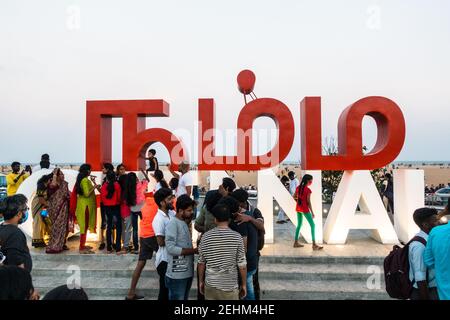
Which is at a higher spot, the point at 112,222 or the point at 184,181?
the point at 184,181

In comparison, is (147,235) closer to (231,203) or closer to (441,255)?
(231,203)

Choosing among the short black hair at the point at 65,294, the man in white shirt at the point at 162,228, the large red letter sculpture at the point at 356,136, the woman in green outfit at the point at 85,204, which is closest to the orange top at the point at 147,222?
the man in white shirt at the point at 162,228

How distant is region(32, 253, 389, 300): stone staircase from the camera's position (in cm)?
478

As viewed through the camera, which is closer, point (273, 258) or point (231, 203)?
point (231, 203)

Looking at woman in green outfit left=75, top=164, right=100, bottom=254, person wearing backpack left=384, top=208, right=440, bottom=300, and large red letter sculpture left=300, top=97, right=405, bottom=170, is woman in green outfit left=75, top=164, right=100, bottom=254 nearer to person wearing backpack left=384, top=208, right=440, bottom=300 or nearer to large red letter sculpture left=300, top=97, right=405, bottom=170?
large red letter sculpture left=300, top=97, right=405, bottom=170

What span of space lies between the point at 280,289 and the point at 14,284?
3.95m

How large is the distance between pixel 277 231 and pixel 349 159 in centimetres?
271

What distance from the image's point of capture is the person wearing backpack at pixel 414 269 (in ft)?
9.07

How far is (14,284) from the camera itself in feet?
5.89

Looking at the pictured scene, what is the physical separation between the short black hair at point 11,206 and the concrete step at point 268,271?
264cm

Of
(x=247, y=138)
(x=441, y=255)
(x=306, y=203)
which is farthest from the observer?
(x=247, y=138)

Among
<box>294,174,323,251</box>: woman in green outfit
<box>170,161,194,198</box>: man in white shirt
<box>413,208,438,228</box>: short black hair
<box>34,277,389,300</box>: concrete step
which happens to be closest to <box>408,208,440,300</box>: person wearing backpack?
<box>413,208,438,228</box>: short black hair

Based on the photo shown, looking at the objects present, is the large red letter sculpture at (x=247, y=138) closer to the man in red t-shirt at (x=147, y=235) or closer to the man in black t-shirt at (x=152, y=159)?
the man in black t-shirt at (x=152, y=159)

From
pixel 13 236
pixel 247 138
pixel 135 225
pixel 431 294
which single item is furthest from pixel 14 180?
pixel 431 294
